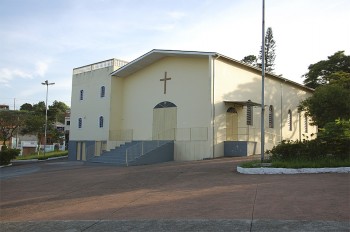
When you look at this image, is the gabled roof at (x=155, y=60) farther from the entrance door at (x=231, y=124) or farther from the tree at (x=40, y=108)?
the tree at (x=40, y=108)

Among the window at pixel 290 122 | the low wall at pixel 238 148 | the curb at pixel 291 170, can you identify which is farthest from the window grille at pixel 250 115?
the curb at pixel 291 170

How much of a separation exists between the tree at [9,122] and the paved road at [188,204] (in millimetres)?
44585

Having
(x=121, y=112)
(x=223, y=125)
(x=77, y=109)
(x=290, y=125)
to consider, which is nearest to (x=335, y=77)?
(x=290, y=125)

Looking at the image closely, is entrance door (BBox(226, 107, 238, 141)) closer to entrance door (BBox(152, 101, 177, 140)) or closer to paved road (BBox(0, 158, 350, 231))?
entrance door (BBox(152, 101, 177, 140))

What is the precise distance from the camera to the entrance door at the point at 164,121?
86.0 feet

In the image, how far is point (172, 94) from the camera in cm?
2658

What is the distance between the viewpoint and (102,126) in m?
31.2

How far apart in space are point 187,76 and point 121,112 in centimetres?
771

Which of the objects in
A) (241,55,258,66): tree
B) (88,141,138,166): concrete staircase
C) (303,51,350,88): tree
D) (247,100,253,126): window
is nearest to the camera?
(88,141,138,166): concrete staircase

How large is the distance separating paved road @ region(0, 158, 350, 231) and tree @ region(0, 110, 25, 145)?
44.6 metres

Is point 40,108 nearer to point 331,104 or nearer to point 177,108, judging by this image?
point 177,108

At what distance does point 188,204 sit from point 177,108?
56.5 ft

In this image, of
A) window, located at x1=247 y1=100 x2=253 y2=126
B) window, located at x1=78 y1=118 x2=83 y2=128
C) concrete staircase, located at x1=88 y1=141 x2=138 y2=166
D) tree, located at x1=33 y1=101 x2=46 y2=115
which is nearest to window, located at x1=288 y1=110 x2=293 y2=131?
window, located at x1=247 y1=100 x2=253 y2=126

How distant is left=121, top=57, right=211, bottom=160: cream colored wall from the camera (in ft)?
80.3
